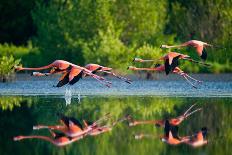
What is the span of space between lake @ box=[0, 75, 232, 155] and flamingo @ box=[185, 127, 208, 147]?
11 cm

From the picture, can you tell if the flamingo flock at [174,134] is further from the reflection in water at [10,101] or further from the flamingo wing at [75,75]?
the flamingo wing at [75,75]

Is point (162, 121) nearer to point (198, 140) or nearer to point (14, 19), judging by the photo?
point (198, 140)

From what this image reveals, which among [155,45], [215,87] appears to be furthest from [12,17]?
[215,87]

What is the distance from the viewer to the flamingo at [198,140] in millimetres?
13641

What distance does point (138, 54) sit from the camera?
115 ft

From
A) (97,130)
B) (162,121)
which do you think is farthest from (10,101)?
(97,130)

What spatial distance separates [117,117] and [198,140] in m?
4.38

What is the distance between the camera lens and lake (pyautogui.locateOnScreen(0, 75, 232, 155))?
43.5 ft

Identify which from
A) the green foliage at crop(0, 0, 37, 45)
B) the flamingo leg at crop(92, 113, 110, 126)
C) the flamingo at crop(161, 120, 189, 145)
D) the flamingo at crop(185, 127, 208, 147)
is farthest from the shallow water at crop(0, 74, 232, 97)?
the flamingo at crop(185, 127, 208, 147)

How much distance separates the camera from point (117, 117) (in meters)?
18.3

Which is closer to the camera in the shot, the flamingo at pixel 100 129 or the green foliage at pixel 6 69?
the flamingo at pixel 100 129

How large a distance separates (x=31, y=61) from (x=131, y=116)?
65.9ft

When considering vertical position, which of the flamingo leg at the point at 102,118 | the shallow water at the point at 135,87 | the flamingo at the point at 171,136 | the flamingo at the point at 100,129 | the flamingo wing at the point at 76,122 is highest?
the flamingo at the point at 171,136

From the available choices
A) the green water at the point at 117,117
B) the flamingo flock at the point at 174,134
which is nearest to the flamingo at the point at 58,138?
the green water at the point at 117,117
